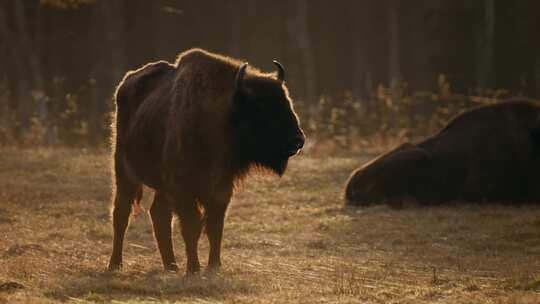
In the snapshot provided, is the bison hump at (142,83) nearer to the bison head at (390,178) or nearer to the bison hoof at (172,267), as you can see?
the bison hoof at (172,267)

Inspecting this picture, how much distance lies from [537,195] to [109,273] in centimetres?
693

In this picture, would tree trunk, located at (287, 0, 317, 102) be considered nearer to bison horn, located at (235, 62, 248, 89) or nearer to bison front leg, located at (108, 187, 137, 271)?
bison front leg, located at (108, 187, 137, 271)

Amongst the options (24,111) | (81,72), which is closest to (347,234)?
(24,111)

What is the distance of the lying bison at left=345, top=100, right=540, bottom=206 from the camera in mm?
13938

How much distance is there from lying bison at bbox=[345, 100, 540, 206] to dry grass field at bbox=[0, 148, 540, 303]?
12.0 inches

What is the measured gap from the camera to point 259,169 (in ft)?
30.5

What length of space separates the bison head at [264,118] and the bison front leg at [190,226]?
64cm

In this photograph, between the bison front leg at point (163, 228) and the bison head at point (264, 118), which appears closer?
the bison head at point (264, 118)

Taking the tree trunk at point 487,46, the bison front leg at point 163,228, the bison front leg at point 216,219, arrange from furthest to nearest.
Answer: the tree trunk at point 487,46, the bison front leg at point 163,228, the bison front leg at point 216,219

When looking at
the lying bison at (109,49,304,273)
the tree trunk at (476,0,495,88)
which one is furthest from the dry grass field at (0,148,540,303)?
the tree trunk at (476,0,495,88)

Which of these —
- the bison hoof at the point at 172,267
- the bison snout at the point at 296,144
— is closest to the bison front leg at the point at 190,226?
the bison hoof at the point at 172,267

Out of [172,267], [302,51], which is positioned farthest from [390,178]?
[302,51]

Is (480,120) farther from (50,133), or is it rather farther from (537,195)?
(50,133)

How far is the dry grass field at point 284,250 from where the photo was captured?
791cm
